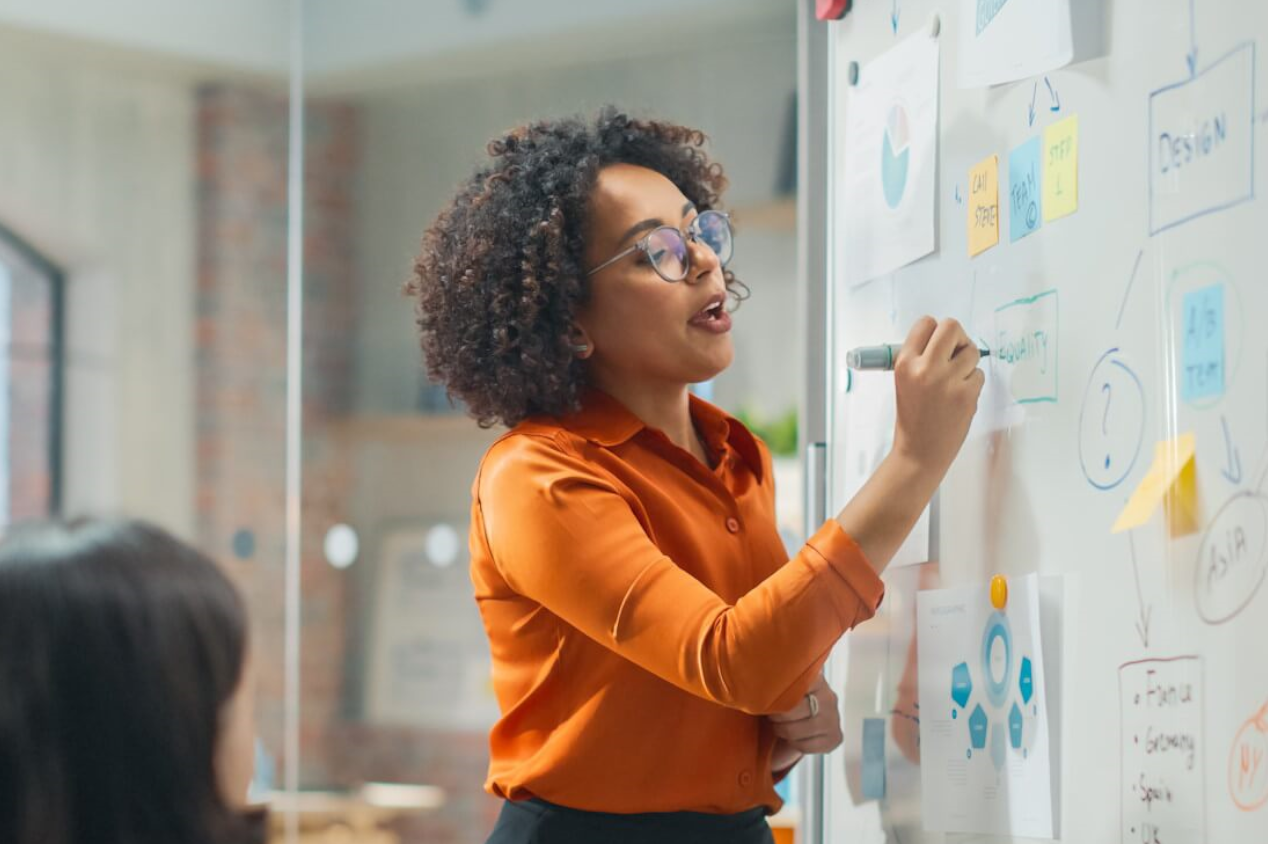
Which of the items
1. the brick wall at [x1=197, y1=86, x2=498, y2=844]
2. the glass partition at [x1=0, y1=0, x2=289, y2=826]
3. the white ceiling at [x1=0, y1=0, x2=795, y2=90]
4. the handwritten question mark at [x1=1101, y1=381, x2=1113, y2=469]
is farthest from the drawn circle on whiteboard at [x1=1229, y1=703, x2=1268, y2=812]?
the glass partition at [x1=0, y1=0, x2=289, y2=826]

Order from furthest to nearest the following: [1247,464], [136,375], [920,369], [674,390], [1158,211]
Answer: [136,375], [674,390], [920,369], [1158,211], [1247,464]

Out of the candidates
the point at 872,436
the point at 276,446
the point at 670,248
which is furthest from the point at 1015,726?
the point at 276,446

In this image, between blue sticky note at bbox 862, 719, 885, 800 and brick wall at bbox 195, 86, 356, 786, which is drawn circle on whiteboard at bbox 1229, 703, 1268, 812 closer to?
blue sticky note at bbox 862, 719, 885, 800

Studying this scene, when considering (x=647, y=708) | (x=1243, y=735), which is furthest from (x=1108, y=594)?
(x=647, y=708)

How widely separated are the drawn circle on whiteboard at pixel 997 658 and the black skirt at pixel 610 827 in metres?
0.28

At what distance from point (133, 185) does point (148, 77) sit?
269 mm

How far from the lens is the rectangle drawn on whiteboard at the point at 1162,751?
93 cm

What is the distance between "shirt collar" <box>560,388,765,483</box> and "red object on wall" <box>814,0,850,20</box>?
491 mm

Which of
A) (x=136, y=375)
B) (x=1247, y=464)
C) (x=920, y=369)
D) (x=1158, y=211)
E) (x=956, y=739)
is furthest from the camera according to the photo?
(x=136, y=375)

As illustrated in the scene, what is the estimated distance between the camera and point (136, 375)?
3500 millimetres

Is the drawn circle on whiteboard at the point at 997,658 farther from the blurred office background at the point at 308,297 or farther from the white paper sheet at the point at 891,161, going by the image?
the blurred office background at the point at 308,297

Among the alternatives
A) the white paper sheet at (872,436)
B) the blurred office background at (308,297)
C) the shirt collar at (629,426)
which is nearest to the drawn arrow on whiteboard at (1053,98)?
the white paper sheet at (872,436)

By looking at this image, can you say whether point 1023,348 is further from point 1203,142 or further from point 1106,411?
point 1203,142

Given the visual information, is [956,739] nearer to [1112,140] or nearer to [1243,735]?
[1243,735]
